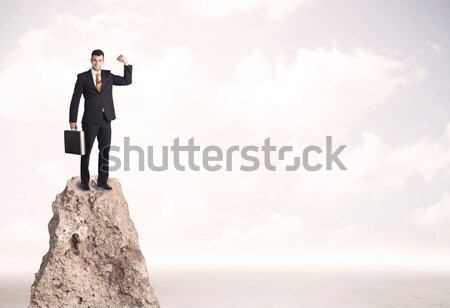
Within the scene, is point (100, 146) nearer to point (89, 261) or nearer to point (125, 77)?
point (125, 77)

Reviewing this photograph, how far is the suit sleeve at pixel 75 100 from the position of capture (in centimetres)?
1016

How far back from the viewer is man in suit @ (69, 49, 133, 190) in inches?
399

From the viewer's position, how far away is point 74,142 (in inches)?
393

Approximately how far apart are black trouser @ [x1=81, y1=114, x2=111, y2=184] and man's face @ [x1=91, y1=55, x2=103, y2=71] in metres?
0.85

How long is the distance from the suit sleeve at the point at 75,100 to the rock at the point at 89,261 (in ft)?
3.83

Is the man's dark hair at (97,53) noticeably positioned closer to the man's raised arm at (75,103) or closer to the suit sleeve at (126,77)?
the man's raised arm at (75,103)

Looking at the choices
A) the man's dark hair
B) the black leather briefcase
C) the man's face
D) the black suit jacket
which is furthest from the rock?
the man's dark hair

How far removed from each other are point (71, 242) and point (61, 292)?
819mm

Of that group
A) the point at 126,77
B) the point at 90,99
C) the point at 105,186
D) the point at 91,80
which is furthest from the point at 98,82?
the point at 105,186

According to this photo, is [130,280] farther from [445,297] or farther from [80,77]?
[445,297]

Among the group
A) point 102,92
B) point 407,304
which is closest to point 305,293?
point 407,304

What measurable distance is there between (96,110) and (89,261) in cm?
253

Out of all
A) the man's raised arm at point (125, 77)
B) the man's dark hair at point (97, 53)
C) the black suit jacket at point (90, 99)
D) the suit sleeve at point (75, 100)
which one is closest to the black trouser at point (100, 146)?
the black suit jacket at point (90, 99)

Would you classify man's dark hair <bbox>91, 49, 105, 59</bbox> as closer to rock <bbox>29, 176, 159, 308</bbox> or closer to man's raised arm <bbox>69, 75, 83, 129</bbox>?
man's raised arm <bbox>69, 75, 83, 129</bbox>
